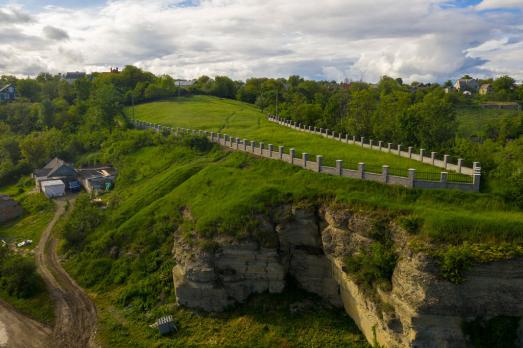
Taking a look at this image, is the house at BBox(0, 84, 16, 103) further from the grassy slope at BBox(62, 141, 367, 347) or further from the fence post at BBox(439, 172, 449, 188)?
the fence post at BBox(439, 172, 449, 188)

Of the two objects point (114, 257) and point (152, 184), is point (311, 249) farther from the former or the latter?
point (152, 184)

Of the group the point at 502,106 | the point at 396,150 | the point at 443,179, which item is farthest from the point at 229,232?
the point at 502,106

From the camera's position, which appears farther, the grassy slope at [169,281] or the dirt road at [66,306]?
the dirt road at [66,306]

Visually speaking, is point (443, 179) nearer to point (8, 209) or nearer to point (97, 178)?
point (97, 178)

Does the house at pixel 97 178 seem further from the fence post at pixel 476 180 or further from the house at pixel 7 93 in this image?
the house at pixel 7 93

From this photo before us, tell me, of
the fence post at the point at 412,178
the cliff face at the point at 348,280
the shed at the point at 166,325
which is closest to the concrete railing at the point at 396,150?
the fence post at the point at 412,178

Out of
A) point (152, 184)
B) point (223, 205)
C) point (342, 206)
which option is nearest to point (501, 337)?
point (342, 206)

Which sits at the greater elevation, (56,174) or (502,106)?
(502,106)
